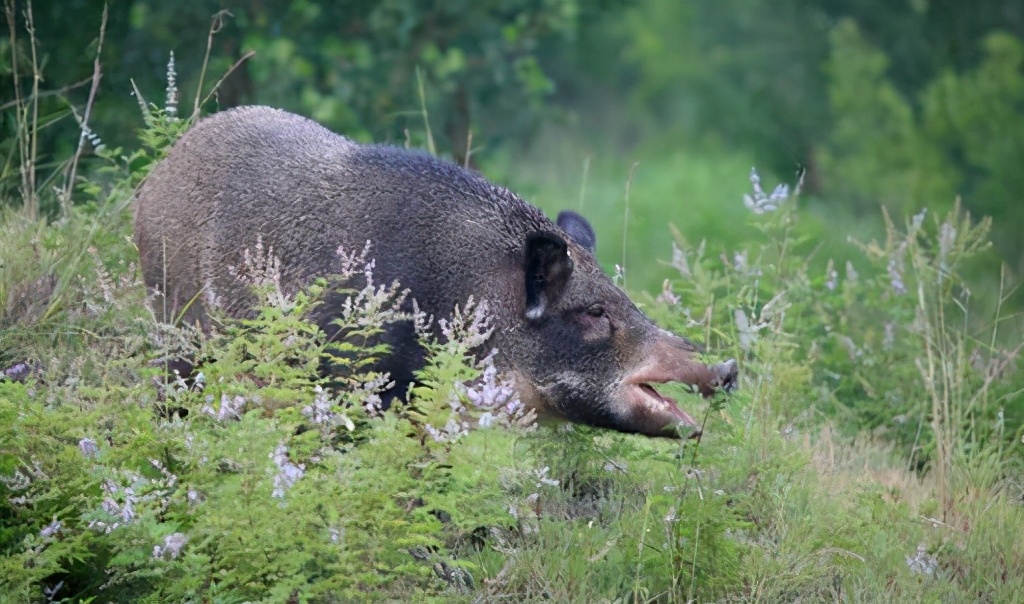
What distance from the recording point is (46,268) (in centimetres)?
659

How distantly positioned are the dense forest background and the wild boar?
145 centimetres

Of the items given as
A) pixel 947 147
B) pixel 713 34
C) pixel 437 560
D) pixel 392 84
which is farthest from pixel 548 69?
pixel 437 560

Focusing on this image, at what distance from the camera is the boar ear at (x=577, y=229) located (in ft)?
22.4

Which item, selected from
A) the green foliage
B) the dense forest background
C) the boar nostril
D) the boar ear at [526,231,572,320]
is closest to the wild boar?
the boar ear at [526,231,572,320]

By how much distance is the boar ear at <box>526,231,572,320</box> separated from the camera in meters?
6.21

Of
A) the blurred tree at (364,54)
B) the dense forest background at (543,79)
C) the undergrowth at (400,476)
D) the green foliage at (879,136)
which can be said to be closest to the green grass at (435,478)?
the undergrowth at (400,476)

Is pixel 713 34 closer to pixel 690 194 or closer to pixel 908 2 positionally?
pixel 908 2

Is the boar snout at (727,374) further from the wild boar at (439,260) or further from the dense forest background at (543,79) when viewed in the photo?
the dense forest background at (543,79)

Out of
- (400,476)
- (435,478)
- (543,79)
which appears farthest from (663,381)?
(543,79)

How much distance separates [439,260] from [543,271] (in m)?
0.45

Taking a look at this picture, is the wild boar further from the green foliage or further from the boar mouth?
the green foliage

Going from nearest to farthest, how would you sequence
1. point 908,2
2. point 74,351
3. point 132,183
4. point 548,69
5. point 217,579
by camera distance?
point 217,579, point 74,351, point 132,183, point 908,2, point 548,69

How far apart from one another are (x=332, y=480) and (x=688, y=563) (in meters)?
1.34

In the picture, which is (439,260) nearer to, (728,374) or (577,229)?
(577,229)
